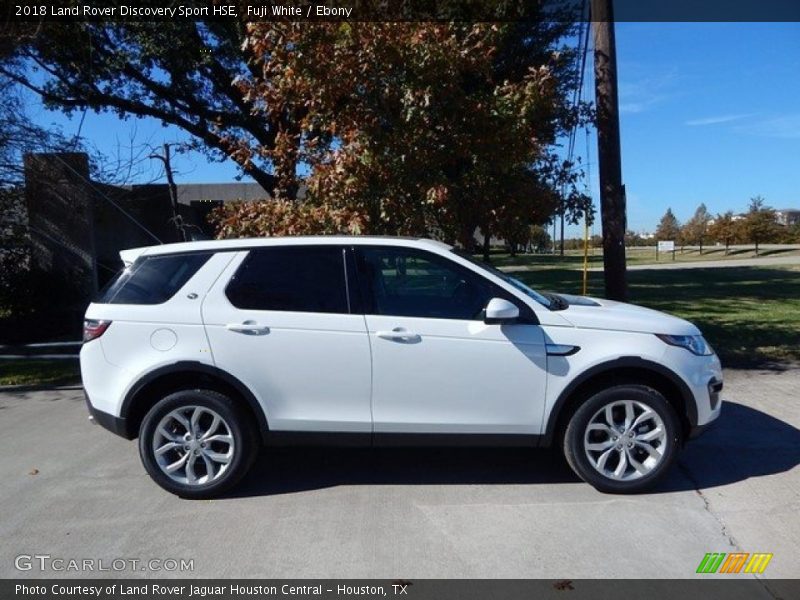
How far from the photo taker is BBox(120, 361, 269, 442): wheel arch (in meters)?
4.94

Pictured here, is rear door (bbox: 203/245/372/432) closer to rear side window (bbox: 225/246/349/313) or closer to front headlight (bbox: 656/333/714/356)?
rear side window (bbox: 225/246/349/313)

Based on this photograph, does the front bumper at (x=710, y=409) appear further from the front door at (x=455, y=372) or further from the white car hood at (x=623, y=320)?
the front door at (x=455, y=372)

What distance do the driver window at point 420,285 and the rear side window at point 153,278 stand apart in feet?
3.99

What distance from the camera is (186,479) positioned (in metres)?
5.00

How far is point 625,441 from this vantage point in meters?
4.93

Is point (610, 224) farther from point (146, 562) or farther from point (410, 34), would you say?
point (146, 562)

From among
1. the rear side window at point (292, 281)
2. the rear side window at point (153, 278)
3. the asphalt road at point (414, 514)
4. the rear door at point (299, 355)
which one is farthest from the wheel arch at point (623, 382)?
the rear side window at point (153, 278)

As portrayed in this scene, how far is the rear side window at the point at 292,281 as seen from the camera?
504 centimetres

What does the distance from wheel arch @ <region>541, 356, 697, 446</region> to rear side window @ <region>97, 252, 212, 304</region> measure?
2.71 metres

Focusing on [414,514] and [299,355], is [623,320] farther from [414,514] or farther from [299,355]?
[299,355]
